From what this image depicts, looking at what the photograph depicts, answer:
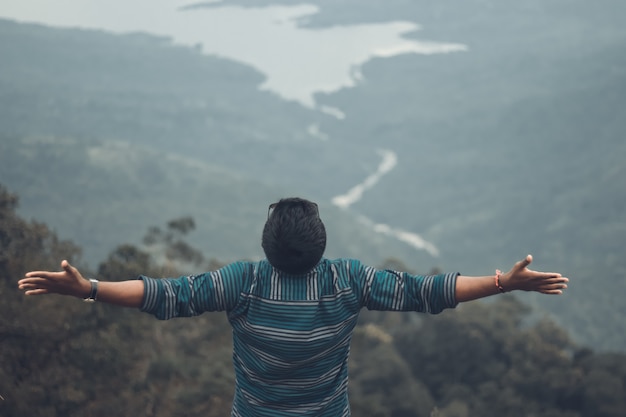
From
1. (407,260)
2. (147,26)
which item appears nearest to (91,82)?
(147,26)

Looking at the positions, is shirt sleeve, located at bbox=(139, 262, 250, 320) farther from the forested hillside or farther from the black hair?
the forested hillside

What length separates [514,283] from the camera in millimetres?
3160

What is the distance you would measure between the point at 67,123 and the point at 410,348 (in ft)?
345

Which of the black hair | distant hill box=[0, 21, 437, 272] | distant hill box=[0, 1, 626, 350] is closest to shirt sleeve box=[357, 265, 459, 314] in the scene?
the black hair

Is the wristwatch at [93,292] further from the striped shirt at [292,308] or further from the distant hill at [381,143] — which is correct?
the distant hill at [381,143]

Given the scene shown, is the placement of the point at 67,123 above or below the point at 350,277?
below

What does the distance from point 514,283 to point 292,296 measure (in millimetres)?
805

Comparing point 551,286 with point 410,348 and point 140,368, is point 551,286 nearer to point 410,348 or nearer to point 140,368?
point 140,368

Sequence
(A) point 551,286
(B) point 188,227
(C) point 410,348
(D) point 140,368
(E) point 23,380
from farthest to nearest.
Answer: (B) point 188,227 → (C) point 410,348 → (D) point 140,368 → (E) point 23,380 → (A) point 551,286

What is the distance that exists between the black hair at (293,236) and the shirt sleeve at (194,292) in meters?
0.15

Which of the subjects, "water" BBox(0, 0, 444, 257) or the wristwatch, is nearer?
the wristwatch

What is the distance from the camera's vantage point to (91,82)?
14875 cm

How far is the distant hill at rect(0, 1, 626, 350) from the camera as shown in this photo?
321 feet

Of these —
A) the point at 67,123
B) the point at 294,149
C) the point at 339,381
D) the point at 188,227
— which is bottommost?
the point at 294,149
